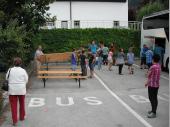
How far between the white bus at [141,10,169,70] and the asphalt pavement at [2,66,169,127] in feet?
13.7

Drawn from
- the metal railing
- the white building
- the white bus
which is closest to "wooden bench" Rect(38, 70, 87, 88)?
the white bus

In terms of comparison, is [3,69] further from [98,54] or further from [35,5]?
[98,54]

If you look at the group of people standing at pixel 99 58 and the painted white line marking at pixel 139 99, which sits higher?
the group of people standing at pixel 99 58

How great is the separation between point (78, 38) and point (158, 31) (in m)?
8.51

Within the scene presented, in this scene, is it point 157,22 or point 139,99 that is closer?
point 139,99

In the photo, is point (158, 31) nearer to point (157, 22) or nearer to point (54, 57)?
point (157, 22)

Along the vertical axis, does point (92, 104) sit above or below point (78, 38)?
below

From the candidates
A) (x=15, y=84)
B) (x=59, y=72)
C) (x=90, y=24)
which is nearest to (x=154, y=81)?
(x=15, y=84)

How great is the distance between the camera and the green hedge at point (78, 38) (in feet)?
119

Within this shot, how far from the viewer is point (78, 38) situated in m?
36.7

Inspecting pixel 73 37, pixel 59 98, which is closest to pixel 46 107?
pixel 59 98

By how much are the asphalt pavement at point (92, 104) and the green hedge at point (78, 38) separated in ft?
40.7

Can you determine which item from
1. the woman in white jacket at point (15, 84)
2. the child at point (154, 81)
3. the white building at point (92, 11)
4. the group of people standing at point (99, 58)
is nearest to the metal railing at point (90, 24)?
the white building at point (92, 11)

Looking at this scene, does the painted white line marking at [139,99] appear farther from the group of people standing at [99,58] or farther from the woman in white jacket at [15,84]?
the group of people standing at [99,58]
